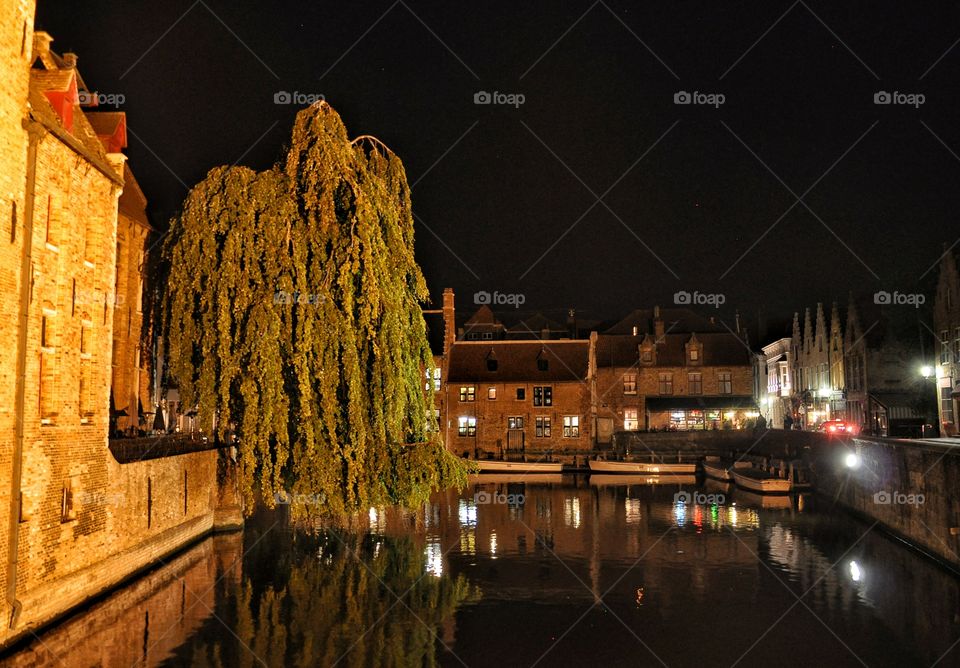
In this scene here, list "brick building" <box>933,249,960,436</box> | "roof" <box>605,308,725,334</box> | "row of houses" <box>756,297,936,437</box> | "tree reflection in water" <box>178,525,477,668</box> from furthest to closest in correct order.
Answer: "roof" <box>605,308,725,334</box>
"row of houses" <box>756,297,936,437</box>
"brick building" <box>933,249,960,436</box>
"tree reflection in water" <box>178,525,477,668</box>

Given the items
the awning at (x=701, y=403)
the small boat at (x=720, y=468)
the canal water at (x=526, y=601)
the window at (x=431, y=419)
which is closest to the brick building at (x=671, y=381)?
the awning at (x=701, y=403)

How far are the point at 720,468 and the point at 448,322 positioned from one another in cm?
2157

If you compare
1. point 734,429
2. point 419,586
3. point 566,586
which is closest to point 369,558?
point 419,586

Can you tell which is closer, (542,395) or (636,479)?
(636,479)

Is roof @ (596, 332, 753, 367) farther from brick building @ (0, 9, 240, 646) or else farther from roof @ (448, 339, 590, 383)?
brick building @ (0, 9, 240, 646)

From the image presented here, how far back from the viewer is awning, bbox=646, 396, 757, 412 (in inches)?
2429

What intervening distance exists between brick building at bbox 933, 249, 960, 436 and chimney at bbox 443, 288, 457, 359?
31.2 meters

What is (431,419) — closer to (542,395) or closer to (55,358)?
(55,358)

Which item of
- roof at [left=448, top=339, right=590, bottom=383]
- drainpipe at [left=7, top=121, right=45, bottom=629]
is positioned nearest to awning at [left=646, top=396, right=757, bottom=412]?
roof at [left=448, top=339, right=590, bottom=383]

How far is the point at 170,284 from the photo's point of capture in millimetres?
20125

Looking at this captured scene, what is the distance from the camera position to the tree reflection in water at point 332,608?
49.2 feet

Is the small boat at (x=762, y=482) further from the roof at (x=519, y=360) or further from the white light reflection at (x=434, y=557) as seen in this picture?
the white light reflection at (x=434, y=557)

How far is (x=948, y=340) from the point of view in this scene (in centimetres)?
3897

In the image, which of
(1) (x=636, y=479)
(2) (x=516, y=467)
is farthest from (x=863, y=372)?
(2) (x=516, y=467)
